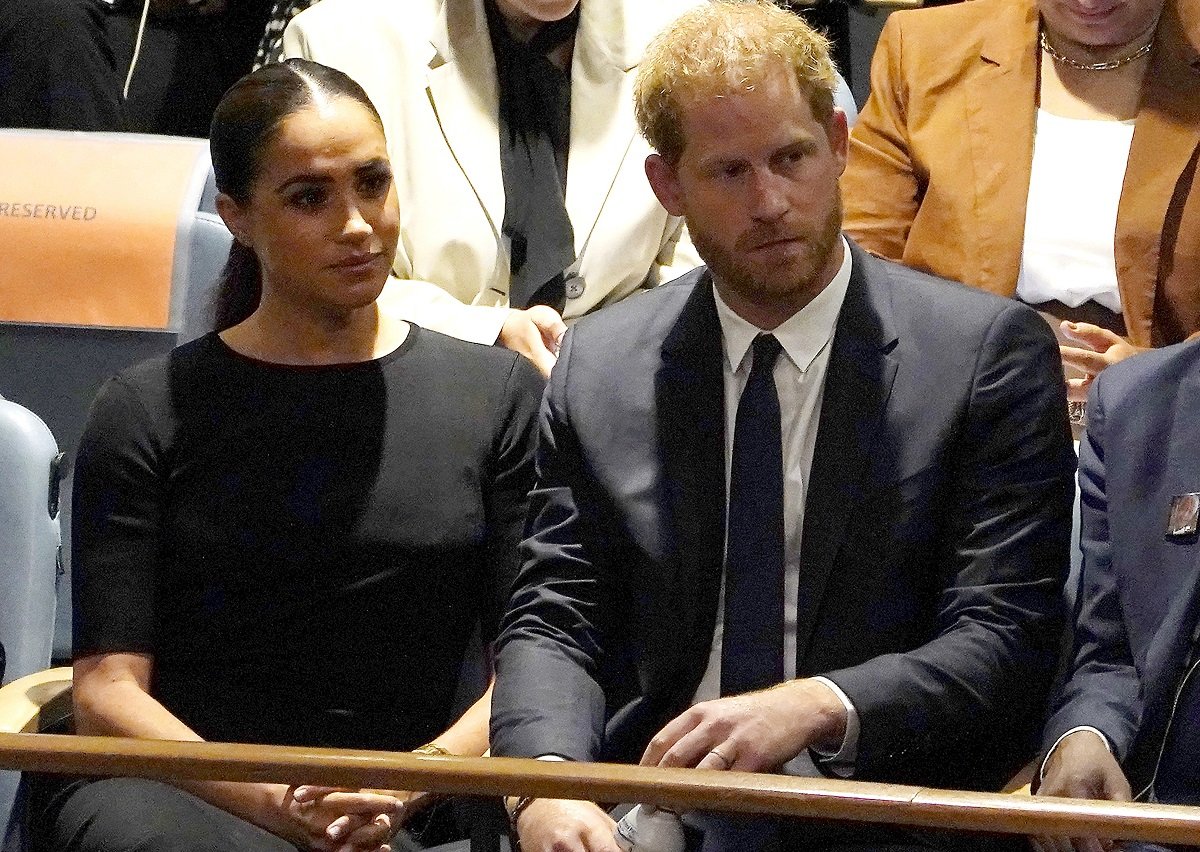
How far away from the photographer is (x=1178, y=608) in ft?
4.34

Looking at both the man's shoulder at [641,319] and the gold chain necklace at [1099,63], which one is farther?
the gold chain necklace at [1099,63]

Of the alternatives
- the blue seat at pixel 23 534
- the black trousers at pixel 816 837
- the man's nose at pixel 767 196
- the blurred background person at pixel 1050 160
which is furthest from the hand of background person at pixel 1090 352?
the blue seat at pixel 23 534

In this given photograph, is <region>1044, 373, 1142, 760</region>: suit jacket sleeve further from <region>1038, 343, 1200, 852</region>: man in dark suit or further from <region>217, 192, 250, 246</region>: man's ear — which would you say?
<region>217, 192, 250, 246</region>: man's ear

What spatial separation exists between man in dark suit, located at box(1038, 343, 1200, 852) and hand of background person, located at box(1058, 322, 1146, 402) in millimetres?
323

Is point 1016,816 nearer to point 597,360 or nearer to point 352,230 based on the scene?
point 597,360

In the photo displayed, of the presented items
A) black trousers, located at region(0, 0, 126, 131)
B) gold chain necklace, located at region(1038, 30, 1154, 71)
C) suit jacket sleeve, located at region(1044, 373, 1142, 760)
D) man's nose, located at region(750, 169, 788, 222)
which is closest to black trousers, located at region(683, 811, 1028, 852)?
suit jacket sleeve, located at region(1044, 373, 1142, 760)

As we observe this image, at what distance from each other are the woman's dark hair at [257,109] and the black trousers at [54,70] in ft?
2.56

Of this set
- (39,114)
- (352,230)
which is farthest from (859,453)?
(39,114)

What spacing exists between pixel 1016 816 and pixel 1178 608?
0.38 m

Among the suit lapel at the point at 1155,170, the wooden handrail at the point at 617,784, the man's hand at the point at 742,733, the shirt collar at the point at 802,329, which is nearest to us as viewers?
the wooden handrail at the point at 617,784

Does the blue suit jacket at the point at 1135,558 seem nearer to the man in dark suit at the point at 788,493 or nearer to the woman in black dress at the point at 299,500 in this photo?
the man in dark suit at the point at 788,493

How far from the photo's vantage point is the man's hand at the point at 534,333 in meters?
1.79

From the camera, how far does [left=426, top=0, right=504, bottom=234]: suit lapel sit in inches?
77.1

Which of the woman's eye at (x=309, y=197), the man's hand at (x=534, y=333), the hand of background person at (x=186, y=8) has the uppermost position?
the hand of background person at (x=186, y=8)
